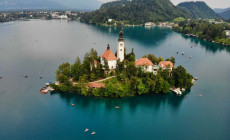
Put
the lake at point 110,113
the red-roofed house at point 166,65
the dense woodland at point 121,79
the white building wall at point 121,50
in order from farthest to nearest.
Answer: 1. the white building wall at point 121,50
2. the red-roofed house at point 166,65
3. the dense woodland at point 121,79
4. the lake at point 110,113

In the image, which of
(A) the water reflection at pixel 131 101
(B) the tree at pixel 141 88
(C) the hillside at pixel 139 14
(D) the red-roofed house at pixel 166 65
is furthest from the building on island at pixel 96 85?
(C) the hillside at pixel 139 14

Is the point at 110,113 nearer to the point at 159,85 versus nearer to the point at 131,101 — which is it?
the point at 131,101

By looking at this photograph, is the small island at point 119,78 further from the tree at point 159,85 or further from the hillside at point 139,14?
the hillside at point 139,14

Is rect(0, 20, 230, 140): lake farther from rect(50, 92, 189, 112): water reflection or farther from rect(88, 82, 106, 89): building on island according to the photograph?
rect(88, 82, 106, 89): building on island

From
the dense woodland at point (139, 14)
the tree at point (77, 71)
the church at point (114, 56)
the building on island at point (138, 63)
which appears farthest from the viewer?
the dense woodland at point (139, 14)

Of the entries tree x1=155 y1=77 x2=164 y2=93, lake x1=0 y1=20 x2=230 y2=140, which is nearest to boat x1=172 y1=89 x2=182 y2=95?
lake x1=0 y1=20 x2=230 y2=140

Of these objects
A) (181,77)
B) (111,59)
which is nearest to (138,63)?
(111,59)

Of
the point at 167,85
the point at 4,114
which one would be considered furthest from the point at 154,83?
the point at 4,114

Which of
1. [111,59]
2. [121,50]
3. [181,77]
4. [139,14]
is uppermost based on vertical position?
[139,14]
